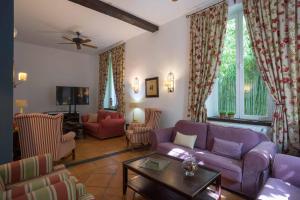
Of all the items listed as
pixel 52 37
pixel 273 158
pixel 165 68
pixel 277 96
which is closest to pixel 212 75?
pixel 277 96

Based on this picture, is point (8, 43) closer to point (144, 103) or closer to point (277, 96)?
point (144, 103)

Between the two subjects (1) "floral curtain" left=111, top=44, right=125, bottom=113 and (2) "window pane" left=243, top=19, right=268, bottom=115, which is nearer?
(2) "window pane" left=243, top=19, right=268, bottom=115

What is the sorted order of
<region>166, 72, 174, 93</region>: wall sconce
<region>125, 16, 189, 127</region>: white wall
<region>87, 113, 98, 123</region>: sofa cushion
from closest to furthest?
<region>125, 16, 189, 127</region>: white wall → <region>166, 72, 174, 93</region>: wall sconce → <region>87, 113, 98, 123</region>: sofa cushion

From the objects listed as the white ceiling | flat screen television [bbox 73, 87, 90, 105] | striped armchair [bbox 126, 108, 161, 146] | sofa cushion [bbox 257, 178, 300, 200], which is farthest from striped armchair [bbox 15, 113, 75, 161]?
flat screen television [bbox 73, 87, 90, 105]

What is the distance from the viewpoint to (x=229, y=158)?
2.50m

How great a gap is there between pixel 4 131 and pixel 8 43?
45.3 inches

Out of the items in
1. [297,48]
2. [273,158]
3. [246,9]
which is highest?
[246,9]

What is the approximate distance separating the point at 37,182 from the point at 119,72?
488 centimetres

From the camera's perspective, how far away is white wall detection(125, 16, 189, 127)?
3.99m

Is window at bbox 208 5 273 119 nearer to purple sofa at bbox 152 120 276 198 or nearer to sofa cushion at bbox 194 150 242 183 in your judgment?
purple sofa at bbox 152 120 276 198

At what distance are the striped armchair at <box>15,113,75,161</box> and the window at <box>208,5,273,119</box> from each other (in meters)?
3.27

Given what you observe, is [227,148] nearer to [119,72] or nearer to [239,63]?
[239,63]

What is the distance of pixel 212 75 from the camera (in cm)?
331

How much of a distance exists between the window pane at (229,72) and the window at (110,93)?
4.23 metres
